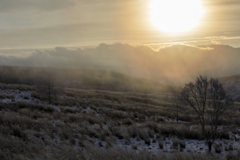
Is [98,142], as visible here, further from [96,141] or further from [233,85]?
[233,85]

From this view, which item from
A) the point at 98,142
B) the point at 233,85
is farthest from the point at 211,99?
the point at 233,85

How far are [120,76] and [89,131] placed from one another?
17033 centimetres

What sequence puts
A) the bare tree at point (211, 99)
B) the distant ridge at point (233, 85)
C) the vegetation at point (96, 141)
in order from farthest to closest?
the distant ridge at point (233, 85) < the bare tree at point (211, 99) < the vegetation at point (96, 141)

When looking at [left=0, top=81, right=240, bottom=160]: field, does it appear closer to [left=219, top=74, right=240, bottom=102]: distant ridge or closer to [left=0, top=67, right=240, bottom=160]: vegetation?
[left=0, top=67, right=240, bottom=160]: vegetation

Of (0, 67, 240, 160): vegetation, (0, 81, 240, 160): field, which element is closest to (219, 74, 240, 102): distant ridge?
(0, 81, 240, 160): field

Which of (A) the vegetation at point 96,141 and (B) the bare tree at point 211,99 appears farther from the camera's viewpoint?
(B) the bare tree at point 211,99

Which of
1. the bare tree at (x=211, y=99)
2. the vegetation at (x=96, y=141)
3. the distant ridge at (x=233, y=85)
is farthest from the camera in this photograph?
the distant ridge at (x=233, y=85)

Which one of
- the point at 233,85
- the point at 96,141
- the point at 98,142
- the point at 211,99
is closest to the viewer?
the point at 98,142

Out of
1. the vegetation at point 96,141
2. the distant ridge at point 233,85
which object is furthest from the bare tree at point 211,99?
the distant ridge at point 233,85

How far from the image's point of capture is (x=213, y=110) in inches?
324

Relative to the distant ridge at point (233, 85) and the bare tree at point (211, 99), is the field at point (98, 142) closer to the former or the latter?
the bare tree at point (211, 99)

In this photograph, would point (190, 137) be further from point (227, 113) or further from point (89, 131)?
point (89, 131)

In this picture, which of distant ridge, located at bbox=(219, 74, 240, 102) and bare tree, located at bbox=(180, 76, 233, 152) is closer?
bare tree, located at bbox=(180, 76, 233, 152)

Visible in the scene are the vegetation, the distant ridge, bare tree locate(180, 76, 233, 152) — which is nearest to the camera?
the vegetation
